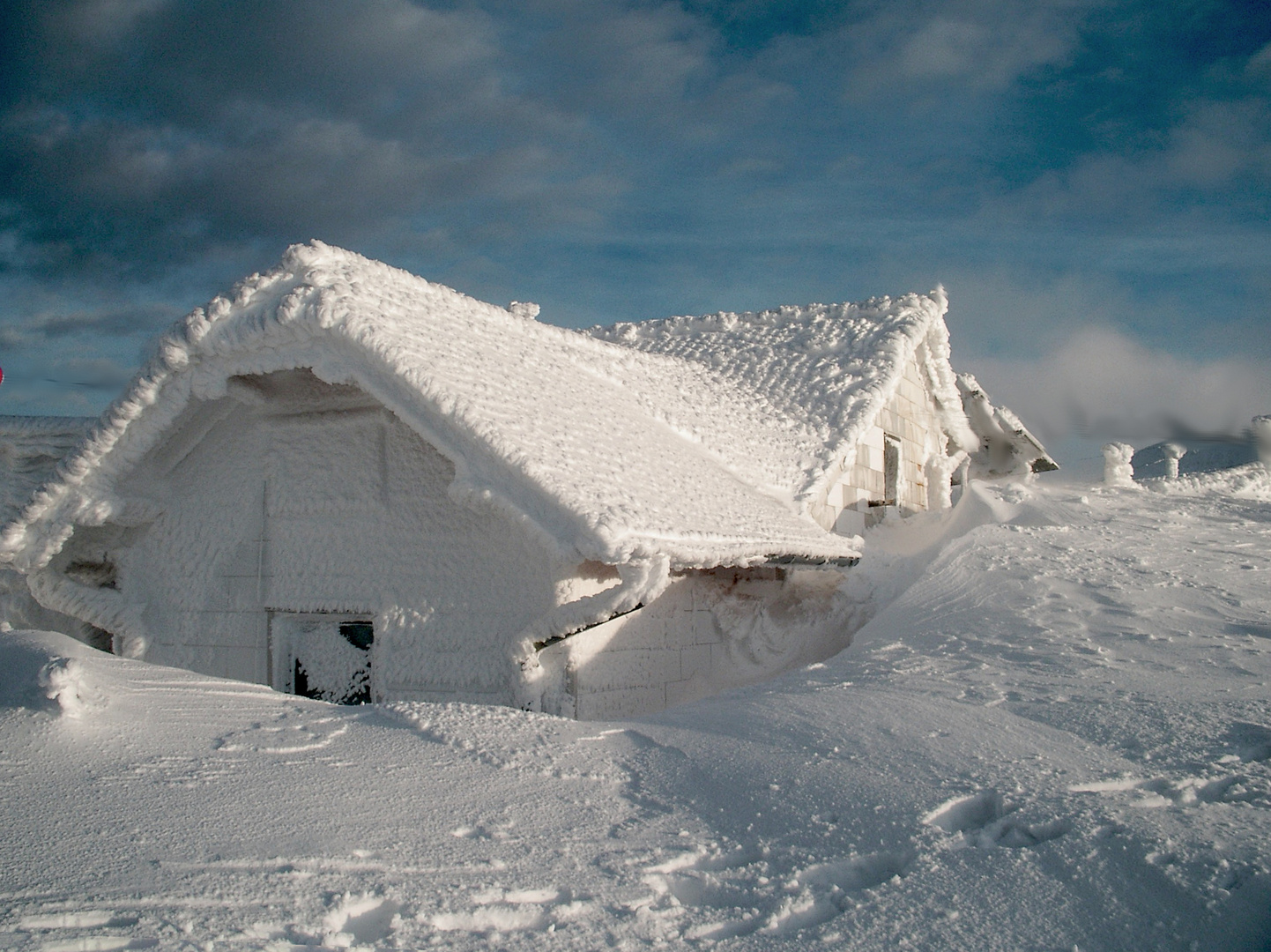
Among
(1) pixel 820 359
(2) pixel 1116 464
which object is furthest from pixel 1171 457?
(1) pixel 820 359

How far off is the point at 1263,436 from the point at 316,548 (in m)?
15.9

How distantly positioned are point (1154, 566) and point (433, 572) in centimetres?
524

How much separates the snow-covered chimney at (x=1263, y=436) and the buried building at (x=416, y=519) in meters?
11.5

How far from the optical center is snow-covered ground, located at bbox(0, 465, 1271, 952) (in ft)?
7.77

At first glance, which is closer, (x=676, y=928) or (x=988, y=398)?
(x=676, y=928)

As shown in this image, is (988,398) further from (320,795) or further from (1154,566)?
(320,795)

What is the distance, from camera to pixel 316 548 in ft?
21.1

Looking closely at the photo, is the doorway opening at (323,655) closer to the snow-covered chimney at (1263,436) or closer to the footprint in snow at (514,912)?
the footprint in snow at (514,912)

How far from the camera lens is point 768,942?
2.36 meters

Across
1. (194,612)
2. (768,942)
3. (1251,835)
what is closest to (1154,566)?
(1251,835)

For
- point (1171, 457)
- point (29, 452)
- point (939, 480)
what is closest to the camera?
point (29, 452)

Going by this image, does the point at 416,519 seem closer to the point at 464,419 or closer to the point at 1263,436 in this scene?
the point at 464,419

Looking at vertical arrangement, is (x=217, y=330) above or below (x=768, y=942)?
above

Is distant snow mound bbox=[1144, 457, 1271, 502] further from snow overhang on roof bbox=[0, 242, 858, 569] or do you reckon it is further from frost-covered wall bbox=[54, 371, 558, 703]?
frost-covered wall bbox=[54, 371, 558, 703]
